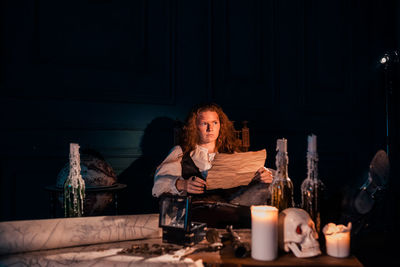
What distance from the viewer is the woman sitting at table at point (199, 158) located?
1.75 meters

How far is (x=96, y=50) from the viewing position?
2.51 meters

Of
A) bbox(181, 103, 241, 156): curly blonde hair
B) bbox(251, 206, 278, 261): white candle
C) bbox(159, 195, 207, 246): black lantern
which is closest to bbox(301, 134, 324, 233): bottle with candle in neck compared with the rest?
bbox(251, 206, 278, 261): white candle

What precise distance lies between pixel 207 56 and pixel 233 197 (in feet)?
5.22

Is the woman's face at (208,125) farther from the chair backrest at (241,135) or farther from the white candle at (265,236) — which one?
the white candle at (265,236)

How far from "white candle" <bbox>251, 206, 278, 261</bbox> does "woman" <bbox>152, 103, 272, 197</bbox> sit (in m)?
0.73

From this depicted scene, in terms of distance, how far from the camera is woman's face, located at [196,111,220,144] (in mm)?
2023

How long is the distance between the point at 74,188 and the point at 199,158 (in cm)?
88

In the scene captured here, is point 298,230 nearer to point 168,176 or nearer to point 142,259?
point 142,259

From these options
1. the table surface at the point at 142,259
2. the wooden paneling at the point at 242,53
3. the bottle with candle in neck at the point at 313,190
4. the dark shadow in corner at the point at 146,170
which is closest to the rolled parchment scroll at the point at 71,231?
the table surface at the point at 142,259

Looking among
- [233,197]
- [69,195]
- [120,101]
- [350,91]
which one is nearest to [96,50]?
[120,101]

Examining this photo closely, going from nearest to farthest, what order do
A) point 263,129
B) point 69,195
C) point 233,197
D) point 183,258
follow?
point 183,258
point 69,195
point 233,197
point 263,129

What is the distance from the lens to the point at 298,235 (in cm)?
101

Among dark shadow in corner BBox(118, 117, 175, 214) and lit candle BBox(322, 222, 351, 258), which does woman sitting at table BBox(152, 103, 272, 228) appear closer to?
dark shadow in corner BBox(118, 117, 175, 214)

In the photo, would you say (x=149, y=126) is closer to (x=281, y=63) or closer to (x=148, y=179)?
(x=148, y=179)
